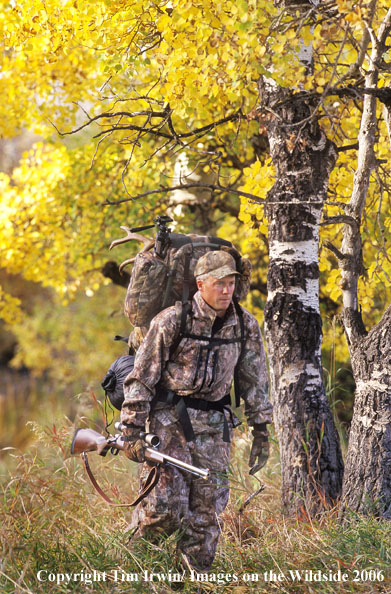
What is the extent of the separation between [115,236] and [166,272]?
17.1 ft

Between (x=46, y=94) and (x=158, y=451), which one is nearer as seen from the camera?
(x=158, y=451)

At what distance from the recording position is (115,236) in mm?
8891

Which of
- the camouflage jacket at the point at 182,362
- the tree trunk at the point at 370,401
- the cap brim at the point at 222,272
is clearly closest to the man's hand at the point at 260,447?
the camouflage jacket at the point at 182,362

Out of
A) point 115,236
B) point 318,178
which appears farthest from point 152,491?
point 115,236

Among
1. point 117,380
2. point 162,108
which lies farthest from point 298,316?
point 162,108

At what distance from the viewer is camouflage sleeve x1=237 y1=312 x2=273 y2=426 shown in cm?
384

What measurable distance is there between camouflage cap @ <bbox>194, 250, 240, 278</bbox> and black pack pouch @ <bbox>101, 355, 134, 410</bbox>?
71 cm

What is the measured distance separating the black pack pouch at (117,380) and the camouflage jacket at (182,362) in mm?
315

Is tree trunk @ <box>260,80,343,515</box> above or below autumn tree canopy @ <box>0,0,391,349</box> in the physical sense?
below

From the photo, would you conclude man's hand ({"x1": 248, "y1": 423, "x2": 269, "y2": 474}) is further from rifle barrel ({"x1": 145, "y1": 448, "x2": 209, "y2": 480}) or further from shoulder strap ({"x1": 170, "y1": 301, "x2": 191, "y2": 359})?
shoulder strap ({"x1": 170, "y1": 301, "x2": 191, "y2": 359})

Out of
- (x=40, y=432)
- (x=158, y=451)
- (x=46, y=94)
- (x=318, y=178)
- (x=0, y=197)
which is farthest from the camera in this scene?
(x=0, y=197)

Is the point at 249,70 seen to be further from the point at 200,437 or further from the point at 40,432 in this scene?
the point at 40,432

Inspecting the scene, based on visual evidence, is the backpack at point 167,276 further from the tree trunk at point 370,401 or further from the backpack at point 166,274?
the tree trunk at point 370,401

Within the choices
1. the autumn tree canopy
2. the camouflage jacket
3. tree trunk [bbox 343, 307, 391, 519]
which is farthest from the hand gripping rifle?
the autumn tree canopy
